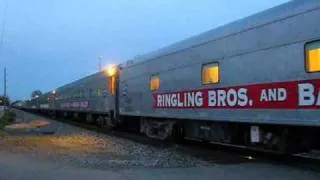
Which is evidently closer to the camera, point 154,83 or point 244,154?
point 244,154

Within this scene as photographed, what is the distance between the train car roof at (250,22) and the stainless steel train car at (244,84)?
2 cm

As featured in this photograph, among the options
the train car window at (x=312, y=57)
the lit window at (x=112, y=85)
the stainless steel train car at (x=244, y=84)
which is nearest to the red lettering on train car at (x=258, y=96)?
the stainless steel train car at (x=244, y=84)

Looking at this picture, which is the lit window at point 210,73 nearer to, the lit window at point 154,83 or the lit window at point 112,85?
the lit window at point 154,83

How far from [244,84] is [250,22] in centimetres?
156

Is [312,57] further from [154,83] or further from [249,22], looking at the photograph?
[154,83]

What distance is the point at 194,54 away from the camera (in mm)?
18047

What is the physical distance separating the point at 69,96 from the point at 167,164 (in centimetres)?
3450

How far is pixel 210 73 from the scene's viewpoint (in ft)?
55.6

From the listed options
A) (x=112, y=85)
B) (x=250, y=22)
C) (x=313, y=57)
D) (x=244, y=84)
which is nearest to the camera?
(x=313, y=57)

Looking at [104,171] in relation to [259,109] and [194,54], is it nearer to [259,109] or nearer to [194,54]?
[259,109]

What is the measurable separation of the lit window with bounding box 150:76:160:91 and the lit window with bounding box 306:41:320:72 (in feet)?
30.6

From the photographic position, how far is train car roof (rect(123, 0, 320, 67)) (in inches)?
505

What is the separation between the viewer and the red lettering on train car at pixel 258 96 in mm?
12484

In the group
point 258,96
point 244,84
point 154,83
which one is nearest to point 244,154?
point 244,84
